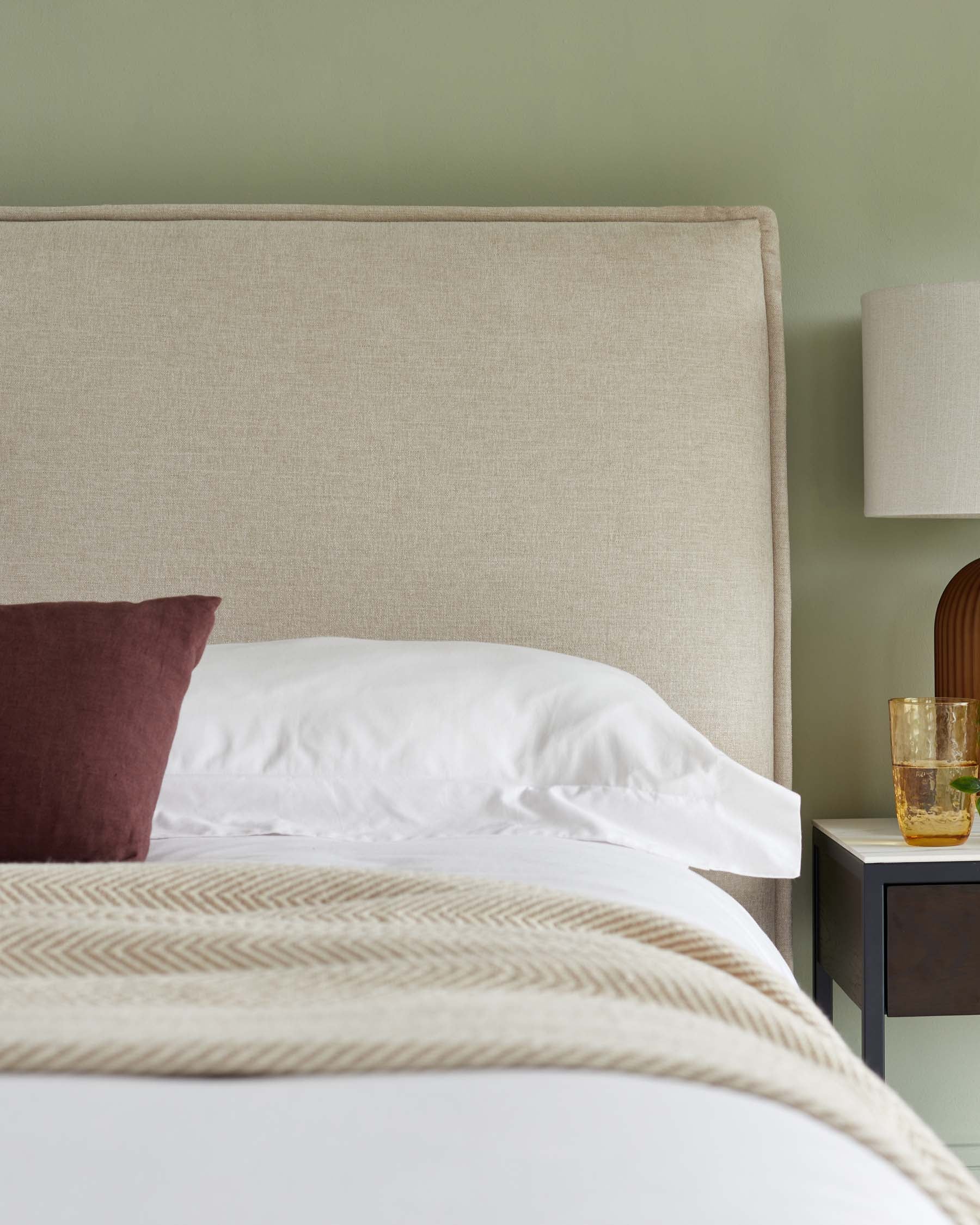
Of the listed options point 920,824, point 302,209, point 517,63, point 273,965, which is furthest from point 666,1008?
point 517,63

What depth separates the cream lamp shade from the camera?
155cm

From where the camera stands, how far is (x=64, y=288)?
169 centimetres

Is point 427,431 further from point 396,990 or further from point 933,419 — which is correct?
point 396,990

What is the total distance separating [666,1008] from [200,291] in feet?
4.65

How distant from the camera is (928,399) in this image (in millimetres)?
1574

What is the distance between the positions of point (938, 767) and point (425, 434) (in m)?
0.88

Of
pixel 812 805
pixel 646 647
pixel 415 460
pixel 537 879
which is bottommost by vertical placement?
pixel 812 805

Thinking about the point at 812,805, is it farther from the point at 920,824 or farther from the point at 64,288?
the point at 64,288

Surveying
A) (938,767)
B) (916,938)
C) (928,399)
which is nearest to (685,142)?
(928,399)

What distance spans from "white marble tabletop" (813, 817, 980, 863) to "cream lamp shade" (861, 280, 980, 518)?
1.56ft

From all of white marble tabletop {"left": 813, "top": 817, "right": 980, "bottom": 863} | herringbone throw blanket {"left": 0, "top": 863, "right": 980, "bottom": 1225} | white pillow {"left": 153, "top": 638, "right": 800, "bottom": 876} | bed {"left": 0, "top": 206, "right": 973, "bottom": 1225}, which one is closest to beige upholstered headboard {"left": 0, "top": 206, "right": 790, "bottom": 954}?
bed {"left": 0, "top": 206, "right": 973, "bottom": 1225}

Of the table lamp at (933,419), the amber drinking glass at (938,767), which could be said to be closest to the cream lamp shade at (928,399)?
the table lamp at (933,419)

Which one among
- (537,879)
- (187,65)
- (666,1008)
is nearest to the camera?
(666,1008)

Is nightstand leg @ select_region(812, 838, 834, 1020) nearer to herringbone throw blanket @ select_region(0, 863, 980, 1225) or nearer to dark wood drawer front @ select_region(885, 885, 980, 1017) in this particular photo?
dark wood drawer front @ select_region(885, 885, 980, 1017)
